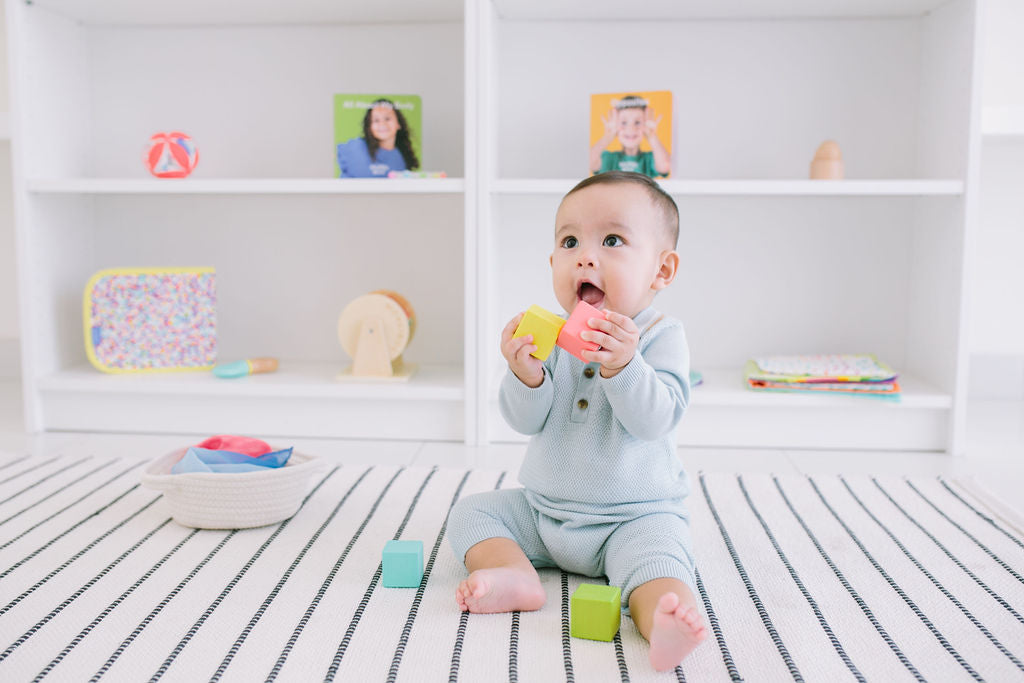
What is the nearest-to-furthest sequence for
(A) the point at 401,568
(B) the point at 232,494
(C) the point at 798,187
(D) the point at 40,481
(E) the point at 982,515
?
(A) the point at 401,568 → (B) the point at 232,494 → (E) the point at 982,515 → (D) the point at 40,481 → (C) the point at 798,187

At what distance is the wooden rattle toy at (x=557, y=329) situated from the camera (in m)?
0.90

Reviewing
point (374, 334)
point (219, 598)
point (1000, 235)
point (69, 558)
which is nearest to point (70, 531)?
point (69, 558)

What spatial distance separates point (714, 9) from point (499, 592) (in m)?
1.25

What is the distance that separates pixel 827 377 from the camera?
1.61 metres

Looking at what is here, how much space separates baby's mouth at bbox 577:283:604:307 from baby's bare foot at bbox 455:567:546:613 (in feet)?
0.94

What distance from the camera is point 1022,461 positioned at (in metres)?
1.51

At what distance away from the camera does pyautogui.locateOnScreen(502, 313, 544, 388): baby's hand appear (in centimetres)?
94

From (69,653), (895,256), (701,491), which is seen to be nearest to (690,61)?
(895,256)

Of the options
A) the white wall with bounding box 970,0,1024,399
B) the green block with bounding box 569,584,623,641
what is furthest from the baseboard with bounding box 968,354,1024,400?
the green block with bounding box 569,584,623,641

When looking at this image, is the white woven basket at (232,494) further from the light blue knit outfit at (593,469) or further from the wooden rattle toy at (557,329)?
the wooden rattle toy at (557,329)

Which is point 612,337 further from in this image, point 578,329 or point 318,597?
point 318,597

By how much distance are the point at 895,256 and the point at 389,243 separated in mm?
995

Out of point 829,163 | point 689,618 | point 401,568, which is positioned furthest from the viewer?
point 829,163

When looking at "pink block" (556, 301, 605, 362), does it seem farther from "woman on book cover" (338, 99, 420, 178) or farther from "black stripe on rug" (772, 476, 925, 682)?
"woman on book cover" (338, 99, 420, 178)
